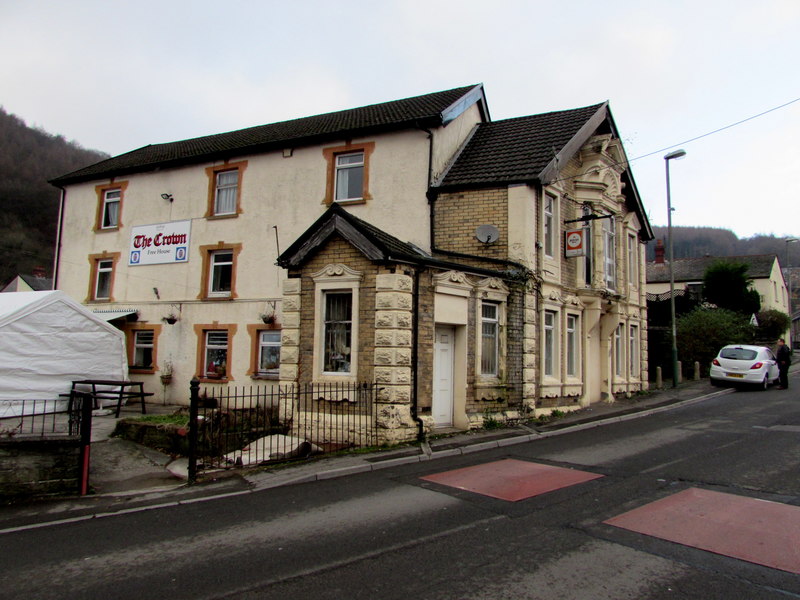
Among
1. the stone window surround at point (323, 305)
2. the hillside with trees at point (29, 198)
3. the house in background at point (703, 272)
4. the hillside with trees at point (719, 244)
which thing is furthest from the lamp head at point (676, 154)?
the hillside with trees at point (719, 244)

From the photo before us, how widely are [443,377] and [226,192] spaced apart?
34.8 feet

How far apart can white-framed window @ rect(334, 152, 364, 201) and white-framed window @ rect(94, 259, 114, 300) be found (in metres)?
9.66

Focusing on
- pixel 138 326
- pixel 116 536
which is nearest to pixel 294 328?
pixel 116 536

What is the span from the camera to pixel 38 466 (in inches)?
309

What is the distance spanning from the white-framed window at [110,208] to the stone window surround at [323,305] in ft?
40.5

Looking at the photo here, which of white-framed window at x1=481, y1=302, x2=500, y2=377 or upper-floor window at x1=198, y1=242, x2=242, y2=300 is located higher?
upper-floor window at x1=198, y1=242, x2=242, y2=300

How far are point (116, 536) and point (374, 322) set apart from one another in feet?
19.7

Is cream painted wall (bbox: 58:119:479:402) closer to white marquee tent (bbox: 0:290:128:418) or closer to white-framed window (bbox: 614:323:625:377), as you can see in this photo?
white marquee tent (bbox: 0:290:128:418)

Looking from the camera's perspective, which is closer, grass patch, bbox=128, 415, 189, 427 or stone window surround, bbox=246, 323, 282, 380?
grass patch, bbox=128, 415, 189, 427

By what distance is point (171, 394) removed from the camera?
59.4 ft

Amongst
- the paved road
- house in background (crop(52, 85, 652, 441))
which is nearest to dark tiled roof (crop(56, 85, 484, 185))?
house in background (crop(52, 85, 652, 441))

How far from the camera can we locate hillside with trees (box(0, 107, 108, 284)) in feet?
154

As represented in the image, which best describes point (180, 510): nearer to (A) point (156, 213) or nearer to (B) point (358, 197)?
(B) point (358, 197)

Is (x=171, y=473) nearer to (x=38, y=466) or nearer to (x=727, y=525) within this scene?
(x=38, y=466)
